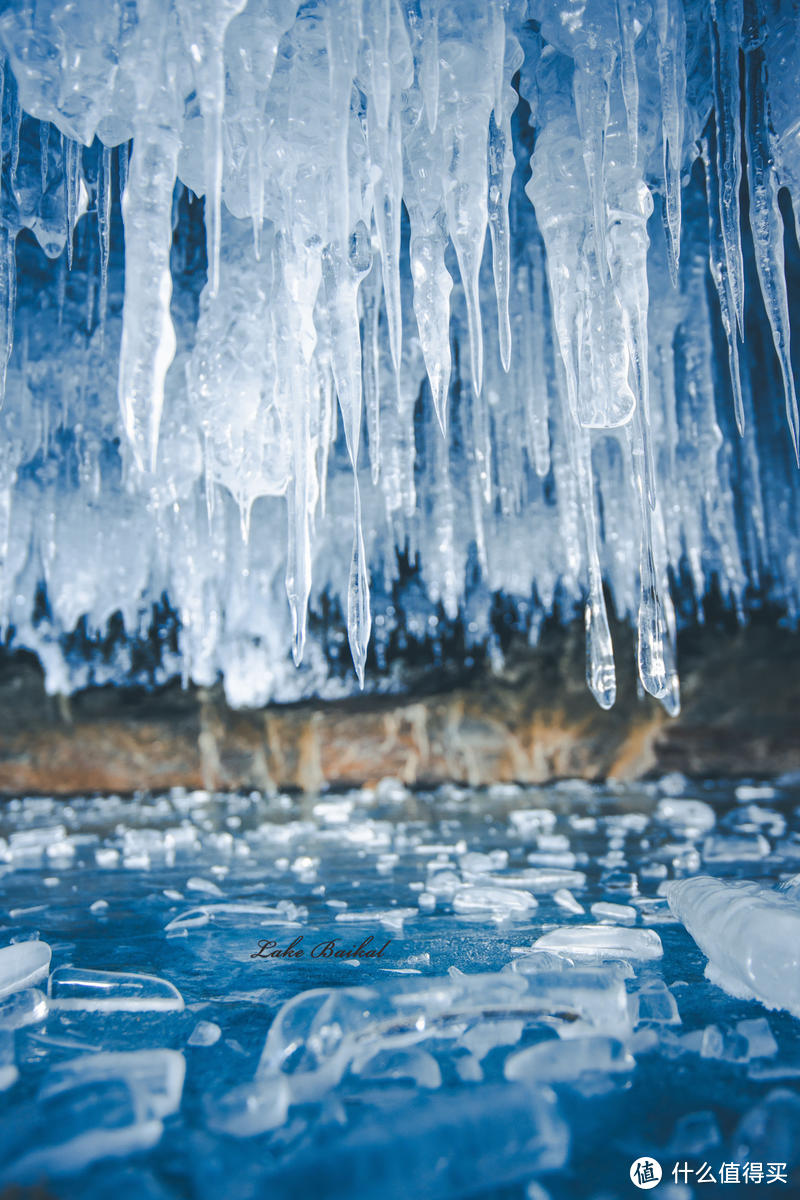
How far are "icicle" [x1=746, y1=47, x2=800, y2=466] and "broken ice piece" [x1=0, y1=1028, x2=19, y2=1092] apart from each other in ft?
11.1

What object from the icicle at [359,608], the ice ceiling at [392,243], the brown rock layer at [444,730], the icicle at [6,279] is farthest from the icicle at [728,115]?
the brown rock layer at [444,730]

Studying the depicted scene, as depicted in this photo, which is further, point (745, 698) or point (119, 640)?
point (119, 640)

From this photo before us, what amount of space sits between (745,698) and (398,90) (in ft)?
29.5

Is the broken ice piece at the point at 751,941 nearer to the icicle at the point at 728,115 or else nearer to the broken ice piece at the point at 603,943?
the broken ice piece at the point at 603,943

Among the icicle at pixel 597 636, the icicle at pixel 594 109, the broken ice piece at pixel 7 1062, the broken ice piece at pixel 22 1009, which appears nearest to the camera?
the broken ice piece at pixel 7 1062

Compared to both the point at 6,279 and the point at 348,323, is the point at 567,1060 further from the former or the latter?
the point at 6,279

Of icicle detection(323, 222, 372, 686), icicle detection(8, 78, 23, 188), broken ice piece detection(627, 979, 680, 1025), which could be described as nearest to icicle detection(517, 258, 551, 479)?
icicle detection(323, 222, 372, 686)

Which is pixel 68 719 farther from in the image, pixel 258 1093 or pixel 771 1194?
pixel 771 1194

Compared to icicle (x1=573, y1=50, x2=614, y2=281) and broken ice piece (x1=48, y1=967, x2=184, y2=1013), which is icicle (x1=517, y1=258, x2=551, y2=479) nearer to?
icicle (x1=573, y1=50, x2=614, y2=281)

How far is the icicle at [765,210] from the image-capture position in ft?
9.95

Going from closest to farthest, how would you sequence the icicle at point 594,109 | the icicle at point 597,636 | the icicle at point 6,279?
the icicle at point 594,109
the icicle at point 6,279
the icicle at point 597,636

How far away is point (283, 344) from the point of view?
3883 mm

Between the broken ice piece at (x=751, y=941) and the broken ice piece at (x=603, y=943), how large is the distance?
0.60 ft

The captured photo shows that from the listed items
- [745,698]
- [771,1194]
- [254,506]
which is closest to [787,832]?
[771,1194]
